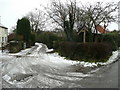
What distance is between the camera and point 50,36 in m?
30.7

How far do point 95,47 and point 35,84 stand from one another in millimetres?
7510

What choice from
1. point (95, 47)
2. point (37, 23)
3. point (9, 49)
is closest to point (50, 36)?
point (9, 49)

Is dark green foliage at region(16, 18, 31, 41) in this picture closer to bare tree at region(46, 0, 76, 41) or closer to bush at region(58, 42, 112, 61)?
bare tree at region(46, 0, 76, 41)

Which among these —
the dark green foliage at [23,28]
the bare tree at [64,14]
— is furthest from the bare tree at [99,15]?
the dark green foliage at [23,28]

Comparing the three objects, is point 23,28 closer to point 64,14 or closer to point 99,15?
point 64,14

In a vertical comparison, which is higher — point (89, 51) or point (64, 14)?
point (64, 14)

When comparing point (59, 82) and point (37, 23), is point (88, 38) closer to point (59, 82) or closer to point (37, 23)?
point (59, 82)

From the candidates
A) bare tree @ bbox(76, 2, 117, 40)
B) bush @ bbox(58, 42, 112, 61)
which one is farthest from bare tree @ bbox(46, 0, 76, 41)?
bush @ bbox(58, 42, 112, 61)

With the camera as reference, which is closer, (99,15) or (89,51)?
(89,51)

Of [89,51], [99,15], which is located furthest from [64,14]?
[89,51]

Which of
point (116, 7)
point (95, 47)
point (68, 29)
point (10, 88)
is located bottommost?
point (10, 88)

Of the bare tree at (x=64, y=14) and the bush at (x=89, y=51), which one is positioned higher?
the bare tree at (x=64, y=14)

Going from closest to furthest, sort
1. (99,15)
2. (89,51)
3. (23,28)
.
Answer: (89,51) < (99,15) < (23,28)

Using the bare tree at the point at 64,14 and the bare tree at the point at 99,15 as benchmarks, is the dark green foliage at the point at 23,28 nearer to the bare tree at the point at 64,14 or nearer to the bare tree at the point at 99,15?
the bare tree at the point at 64,14
